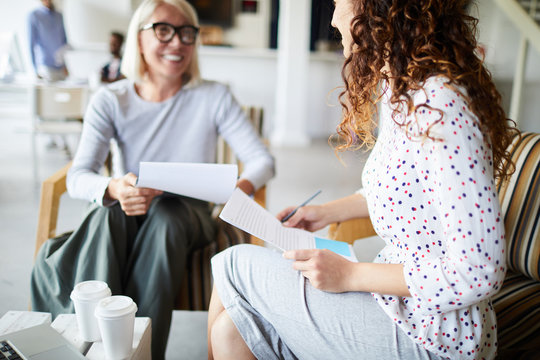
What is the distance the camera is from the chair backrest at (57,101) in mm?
3334

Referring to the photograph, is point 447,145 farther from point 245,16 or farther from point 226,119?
point 245,16

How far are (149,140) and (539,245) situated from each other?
1.19 metres

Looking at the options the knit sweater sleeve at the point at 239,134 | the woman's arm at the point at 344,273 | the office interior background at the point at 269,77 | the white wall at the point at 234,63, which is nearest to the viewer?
the woman's arm at the point at 344,273

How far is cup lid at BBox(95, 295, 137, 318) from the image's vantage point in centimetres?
83

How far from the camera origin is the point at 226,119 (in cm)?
170

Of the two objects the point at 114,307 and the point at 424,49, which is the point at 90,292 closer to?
the point at 114,307

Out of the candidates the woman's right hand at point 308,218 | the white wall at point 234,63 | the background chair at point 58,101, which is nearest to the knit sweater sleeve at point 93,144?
the woman's right hand at point 308,218

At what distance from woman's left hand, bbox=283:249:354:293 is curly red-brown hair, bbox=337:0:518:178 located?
294 mm

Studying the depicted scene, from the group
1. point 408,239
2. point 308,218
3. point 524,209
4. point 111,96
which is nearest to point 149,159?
point 111,96

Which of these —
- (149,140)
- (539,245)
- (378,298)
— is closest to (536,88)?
(539,245)

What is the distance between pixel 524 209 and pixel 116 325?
1019 mm

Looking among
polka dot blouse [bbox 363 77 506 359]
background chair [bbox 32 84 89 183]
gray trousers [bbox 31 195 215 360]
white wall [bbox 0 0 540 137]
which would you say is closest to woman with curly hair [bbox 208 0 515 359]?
polka dot blouse [bbox 363 77 506 359]

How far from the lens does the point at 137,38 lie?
1644 millimetres

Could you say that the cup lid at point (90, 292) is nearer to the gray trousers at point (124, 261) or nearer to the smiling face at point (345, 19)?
the gray trousers at point (124, 261)
